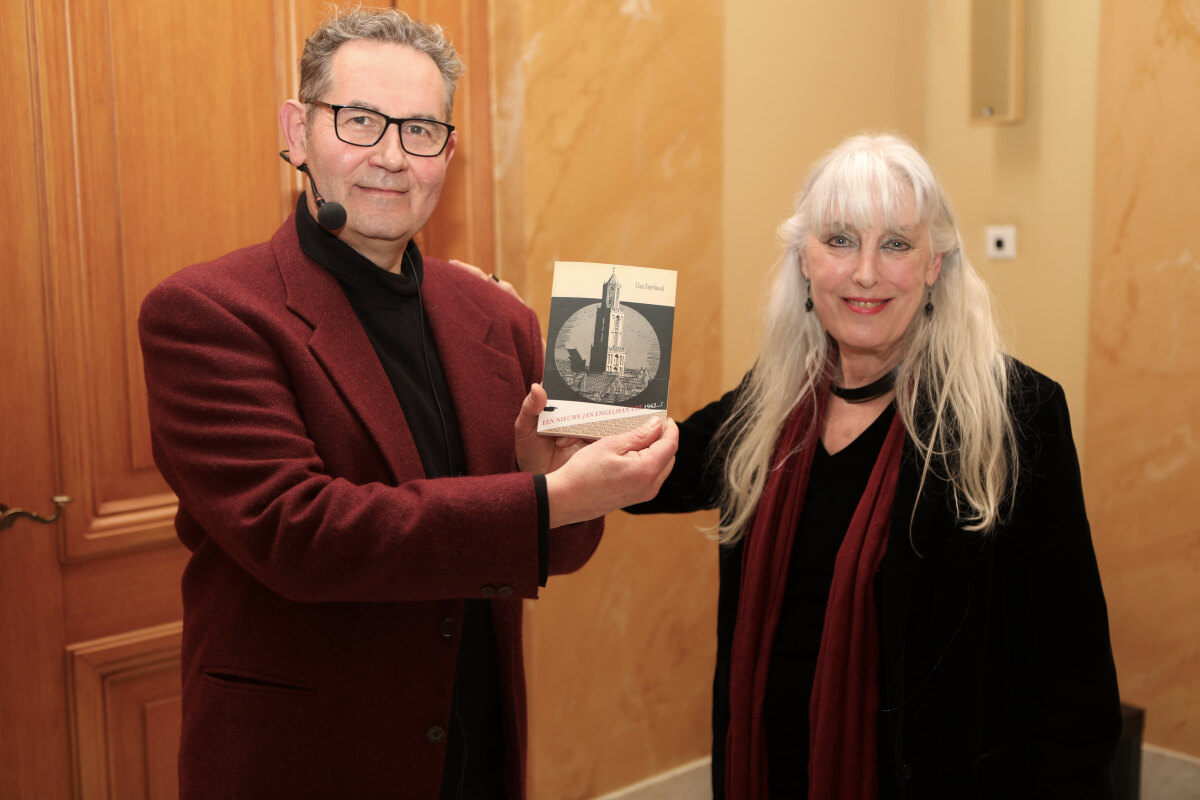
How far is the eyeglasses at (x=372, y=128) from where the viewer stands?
56.6 inches

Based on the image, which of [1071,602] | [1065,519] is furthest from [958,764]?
[1065,519]

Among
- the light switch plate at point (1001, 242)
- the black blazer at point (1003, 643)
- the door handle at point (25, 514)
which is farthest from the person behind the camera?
the light switch plate at point (1001, 242)

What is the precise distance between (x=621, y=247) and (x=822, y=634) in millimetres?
1449

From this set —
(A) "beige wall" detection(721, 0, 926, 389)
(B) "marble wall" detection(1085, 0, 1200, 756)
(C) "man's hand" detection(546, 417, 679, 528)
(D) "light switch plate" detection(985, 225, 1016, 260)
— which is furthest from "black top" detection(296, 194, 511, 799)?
(D) "light switch plate" detection(985, 225, 1016, 260)

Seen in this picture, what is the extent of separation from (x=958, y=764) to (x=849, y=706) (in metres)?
0.18

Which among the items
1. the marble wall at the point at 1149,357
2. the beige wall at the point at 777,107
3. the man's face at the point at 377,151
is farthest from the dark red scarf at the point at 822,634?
the marble wall at the point at 1149,357

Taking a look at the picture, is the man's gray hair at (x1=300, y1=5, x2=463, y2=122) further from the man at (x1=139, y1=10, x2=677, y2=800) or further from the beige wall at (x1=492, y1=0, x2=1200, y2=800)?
the beige wall at (x1=492, y1=0, x2=1200, y2=800)

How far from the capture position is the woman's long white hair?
5.54 feet

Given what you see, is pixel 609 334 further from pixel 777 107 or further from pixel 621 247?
pixel 777 107

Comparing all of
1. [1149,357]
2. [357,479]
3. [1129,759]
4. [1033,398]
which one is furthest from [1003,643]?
[1149,357]

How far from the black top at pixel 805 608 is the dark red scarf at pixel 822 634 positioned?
0.02m

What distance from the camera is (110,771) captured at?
2.20 metres

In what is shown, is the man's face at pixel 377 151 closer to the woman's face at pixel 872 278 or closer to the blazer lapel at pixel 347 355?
the blazer lapel at pixel 347 355

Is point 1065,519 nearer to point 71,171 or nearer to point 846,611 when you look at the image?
point 846,611
